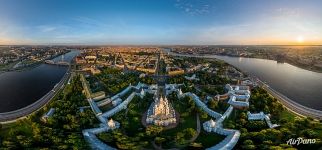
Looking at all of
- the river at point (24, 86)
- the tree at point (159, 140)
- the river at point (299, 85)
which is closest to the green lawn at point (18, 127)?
the river at point (24, 86)

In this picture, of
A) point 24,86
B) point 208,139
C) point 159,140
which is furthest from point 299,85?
point 24,86

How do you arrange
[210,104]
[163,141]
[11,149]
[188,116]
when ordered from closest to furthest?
[11,149] → [163,141] → [188,116] → [210,104]

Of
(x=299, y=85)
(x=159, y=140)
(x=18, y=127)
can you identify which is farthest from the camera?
(x=299, y=85)

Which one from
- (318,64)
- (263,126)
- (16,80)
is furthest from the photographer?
(318,64)

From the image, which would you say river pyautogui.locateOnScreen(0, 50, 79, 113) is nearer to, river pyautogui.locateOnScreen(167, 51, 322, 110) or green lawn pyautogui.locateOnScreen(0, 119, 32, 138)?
green lawn pyautogui.locateOnScreen(0, 119, 32, 138)

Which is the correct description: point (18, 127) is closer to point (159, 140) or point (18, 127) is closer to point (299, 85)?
point (159, 140)

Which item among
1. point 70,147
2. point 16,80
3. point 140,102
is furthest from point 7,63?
point 70,147

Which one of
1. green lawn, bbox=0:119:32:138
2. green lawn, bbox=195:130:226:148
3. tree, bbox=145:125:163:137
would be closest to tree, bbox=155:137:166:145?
tree, bbox=145:125:163:137

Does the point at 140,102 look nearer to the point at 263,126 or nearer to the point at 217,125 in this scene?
the point at 217,125
